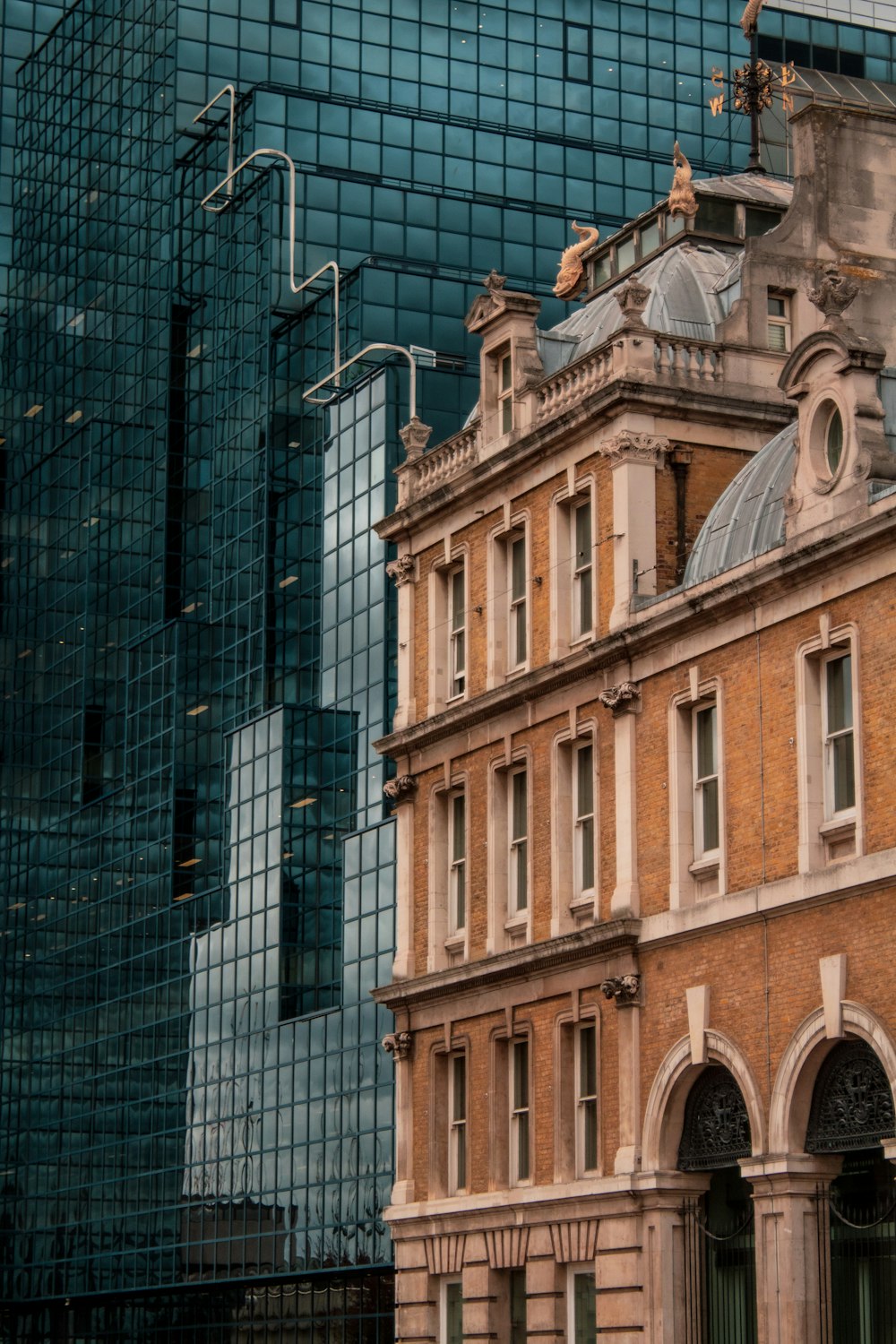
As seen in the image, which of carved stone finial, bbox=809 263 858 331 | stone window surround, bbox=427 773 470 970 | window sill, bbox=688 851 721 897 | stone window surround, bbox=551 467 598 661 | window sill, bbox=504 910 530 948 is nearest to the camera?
carved stone finial, bbox=809 263 858 331

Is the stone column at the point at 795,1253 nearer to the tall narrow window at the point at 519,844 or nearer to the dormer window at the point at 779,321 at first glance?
the tall narrow window at the point at 519,844

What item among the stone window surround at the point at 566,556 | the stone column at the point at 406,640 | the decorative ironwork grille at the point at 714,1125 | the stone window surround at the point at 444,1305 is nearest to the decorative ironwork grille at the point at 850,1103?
the decorative ironwork grille at the point at 714,1125

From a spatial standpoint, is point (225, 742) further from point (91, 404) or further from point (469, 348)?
point (91, 404)

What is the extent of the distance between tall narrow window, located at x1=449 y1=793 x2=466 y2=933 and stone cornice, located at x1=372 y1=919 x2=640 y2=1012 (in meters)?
1.26

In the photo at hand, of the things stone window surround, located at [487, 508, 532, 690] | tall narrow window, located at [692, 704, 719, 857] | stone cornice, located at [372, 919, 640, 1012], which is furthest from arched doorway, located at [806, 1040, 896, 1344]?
stone window surround, located at [487, 508, 532, 690]

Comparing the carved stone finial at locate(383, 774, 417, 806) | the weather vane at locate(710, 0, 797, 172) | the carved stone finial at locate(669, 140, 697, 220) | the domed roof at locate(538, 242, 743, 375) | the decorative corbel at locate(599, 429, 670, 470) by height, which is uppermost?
the weather vane at locate(710, 0, 797, 172)

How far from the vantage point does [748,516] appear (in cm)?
4803

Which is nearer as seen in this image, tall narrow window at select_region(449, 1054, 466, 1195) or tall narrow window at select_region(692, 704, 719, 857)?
tall narrow window at select_region(692, 704, 719, 857)

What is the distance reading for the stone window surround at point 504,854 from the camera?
53.6 m

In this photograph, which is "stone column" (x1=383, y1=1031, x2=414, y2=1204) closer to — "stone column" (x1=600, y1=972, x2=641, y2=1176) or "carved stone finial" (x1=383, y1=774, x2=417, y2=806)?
"carved stone finial" (x1=383, y1=774, x2=417, y2=806)

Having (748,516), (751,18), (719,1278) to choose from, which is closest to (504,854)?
(748,516)

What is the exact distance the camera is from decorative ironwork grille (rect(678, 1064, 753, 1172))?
150 ft

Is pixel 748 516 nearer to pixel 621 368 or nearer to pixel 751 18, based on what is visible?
pixel 621 368

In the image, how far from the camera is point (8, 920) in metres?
125
